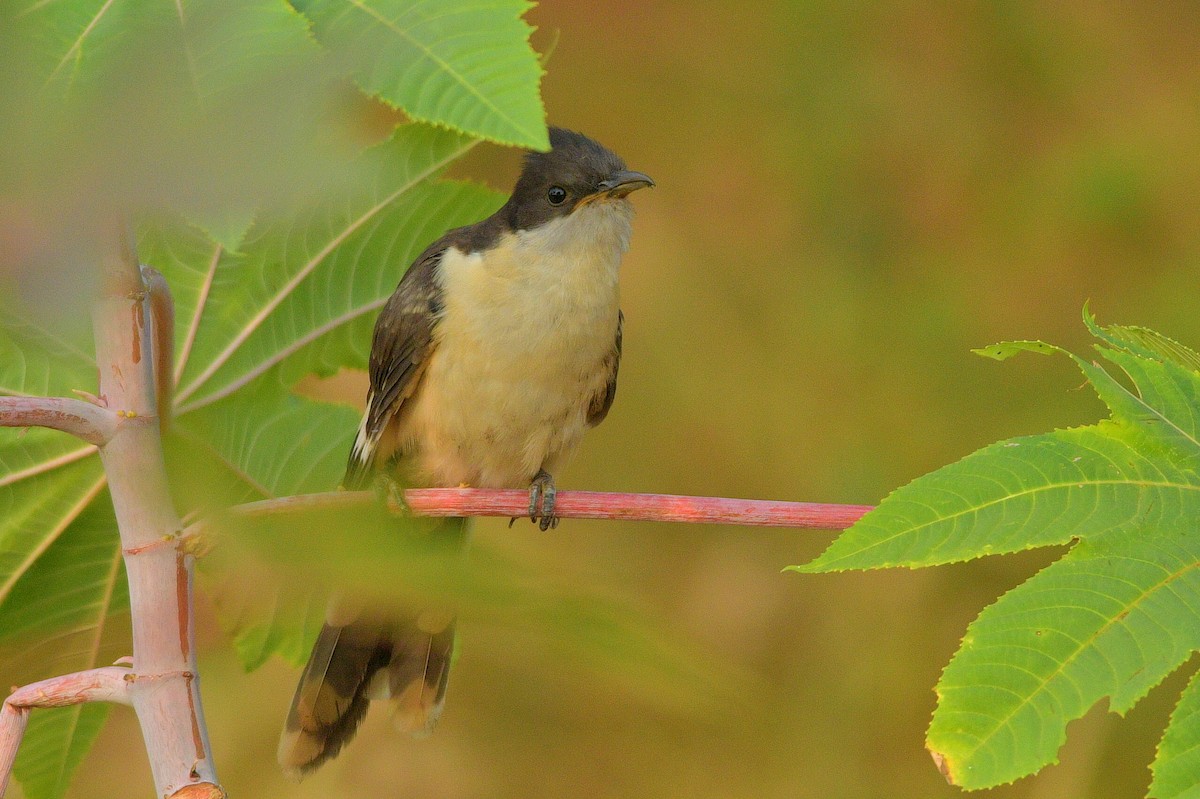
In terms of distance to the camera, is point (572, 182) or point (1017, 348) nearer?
point (1017, 348)

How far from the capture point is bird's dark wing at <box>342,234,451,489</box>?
2383 millimetres

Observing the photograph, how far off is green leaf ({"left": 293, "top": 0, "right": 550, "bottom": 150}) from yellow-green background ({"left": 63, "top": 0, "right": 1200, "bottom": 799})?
353 centimetres

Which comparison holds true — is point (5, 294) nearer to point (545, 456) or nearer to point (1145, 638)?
point (1145, 638)

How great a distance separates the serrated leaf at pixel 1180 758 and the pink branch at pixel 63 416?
860mm

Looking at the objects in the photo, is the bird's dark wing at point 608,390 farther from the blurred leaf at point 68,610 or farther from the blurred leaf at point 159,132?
the blurred leaf at point 159,132

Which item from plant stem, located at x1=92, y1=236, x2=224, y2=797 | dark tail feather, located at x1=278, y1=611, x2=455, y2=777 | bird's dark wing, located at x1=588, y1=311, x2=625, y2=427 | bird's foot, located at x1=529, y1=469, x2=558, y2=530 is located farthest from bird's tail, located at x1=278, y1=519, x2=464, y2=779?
plant stem, located at x1=92, y1=236, x2=224, y2=797

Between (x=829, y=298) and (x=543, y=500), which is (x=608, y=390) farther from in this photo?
(x=829, y=298)

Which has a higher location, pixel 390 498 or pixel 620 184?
pixel 620 184

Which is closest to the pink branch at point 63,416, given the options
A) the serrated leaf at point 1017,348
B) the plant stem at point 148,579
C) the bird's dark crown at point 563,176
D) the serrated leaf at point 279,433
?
the plant stem at point 148,579

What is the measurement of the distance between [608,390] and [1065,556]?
→ 1.61 m

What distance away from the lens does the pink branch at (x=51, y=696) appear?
0.87 m

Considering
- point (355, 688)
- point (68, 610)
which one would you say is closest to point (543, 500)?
point (355, 688)

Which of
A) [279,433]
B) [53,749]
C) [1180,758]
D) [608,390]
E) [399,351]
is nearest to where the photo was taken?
[1180,758]

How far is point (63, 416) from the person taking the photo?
0.92 metres
